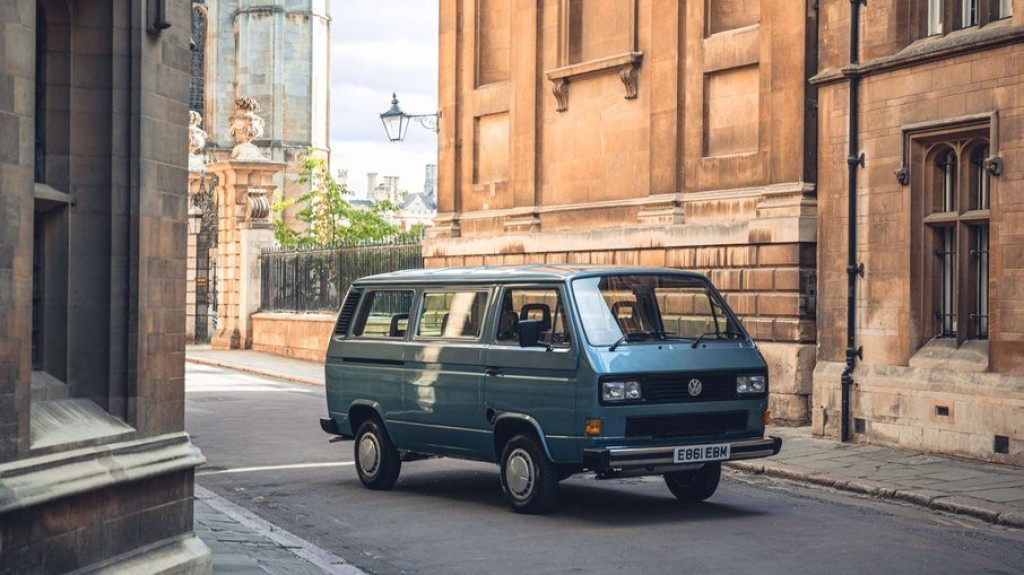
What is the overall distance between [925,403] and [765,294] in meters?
3.59

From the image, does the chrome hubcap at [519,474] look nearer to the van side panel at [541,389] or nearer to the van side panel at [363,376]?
the van side panel at [541,389]

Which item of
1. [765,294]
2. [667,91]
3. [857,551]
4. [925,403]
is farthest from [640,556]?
[667,91]

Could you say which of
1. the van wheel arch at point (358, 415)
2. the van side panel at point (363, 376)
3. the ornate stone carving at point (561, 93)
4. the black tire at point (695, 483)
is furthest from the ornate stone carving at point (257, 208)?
the black tire at point (695, 483)

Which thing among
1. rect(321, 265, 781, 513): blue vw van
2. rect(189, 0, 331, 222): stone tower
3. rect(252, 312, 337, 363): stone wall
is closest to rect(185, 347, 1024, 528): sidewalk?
rect(321, 265, 781, 513): blue vw van

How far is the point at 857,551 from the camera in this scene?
34.6 ft

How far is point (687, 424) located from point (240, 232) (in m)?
28.2

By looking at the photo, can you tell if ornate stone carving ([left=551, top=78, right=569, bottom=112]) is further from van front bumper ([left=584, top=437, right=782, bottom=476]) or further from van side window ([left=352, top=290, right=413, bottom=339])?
van front bumper ([left=584, top=437, right=782, bottom=476])

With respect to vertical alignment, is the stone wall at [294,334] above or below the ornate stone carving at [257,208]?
below

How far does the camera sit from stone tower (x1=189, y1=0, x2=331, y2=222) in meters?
66.2

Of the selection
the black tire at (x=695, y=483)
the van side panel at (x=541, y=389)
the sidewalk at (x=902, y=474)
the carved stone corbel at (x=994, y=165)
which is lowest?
the sidewalk at (x=902, y=474)

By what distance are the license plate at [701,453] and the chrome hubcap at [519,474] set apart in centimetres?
116

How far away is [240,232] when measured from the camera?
39031 mm

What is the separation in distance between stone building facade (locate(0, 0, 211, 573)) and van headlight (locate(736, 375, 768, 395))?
493 cm

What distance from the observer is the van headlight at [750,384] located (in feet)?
40.8
